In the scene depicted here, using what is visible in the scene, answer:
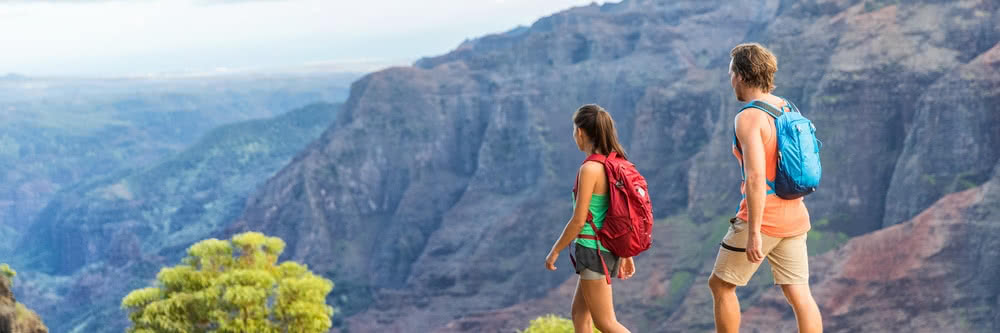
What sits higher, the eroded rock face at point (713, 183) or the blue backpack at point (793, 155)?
the blue backpack at point (793, 155)

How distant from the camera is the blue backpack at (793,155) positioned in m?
9.55

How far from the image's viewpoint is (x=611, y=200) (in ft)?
32.8

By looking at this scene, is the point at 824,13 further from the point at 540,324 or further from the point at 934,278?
the point at 540,324

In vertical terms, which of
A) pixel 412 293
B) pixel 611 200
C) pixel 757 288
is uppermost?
pixel 611 200

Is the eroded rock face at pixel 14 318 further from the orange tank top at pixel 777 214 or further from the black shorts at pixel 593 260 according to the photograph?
the orange tank top at pixel 777 214

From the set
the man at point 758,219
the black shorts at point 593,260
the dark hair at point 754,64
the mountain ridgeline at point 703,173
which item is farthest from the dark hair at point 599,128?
the mountain ridgeline at point 703,173

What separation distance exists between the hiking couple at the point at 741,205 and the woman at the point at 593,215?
1cm

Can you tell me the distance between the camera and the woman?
997cm

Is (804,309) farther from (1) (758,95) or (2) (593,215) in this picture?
(2) (593,215)

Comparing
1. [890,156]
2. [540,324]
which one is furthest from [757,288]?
[540,324]

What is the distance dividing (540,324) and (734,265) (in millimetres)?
29731

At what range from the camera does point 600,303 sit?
10672mm

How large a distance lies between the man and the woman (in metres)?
1.27

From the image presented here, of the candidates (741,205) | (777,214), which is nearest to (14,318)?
(741,205)
